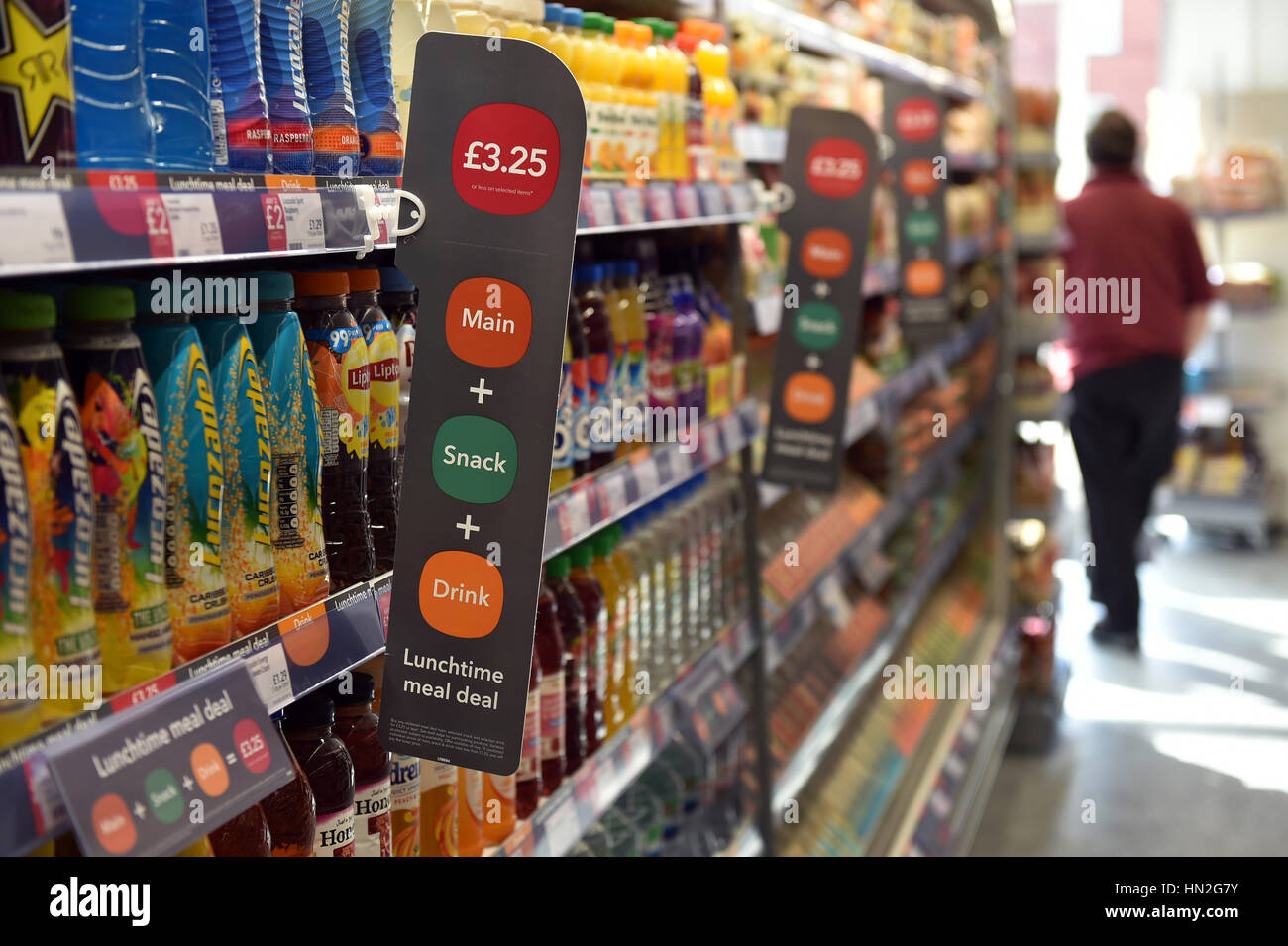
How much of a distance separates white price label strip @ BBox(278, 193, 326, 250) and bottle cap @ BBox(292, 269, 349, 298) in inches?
6.8

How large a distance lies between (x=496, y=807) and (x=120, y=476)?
0.79 meters

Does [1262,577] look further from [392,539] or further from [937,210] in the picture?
[392,539]

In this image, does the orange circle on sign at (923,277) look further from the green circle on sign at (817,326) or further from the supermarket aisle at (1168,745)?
the supermarket aisle at (1168,745)

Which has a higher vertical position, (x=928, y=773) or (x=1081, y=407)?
(x=1081, y=407)

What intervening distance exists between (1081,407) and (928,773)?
2.28m

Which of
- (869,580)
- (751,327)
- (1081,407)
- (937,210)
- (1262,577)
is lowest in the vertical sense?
(1262,577)

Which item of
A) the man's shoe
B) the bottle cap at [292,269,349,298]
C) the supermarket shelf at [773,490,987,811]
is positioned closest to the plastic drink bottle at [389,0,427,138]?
the bottle cap at [292,269,349,298]

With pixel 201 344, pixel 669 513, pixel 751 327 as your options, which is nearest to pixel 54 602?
pixel 201 344

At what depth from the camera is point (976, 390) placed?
211 inches

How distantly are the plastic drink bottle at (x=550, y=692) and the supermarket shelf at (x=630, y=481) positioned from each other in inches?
3.6

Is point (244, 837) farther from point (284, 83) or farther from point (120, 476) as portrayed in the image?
point (284, 83)

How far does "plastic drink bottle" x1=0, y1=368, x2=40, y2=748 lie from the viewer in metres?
0.87

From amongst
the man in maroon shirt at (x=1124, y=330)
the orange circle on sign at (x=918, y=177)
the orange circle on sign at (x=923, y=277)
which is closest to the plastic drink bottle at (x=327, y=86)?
the orange circle on sign at (x=918, y=177)

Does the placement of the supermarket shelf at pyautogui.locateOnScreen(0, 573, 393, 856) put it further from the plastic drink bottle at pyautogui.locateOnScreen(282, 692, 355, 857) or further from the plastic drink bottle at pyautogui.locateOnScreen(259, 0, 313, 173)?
the plastic drink bottle at pyautogui.locateOnScreen(259, 0, 313, 173)
